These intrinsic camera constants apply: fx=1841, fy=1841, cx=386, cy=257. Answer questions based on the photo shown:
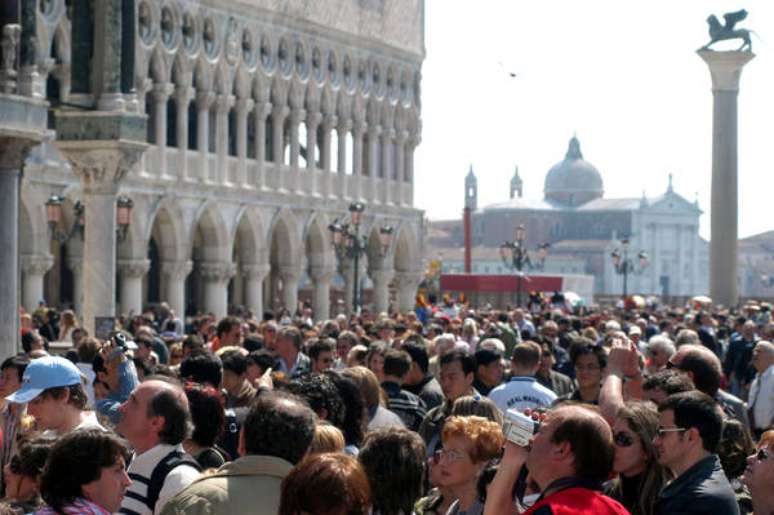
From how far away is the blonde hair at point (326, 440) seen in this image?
6.88 metres

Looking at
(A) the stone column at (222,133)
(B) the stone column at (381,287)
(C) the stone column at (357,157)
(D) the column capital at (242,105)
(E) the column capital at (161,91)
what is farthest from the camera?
(B) the stone column at (381,287)

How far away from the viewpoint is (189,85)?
4612cm

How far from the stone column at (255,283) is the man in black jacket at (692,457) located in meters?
43.0

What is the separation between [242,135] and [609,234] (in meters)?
98.8

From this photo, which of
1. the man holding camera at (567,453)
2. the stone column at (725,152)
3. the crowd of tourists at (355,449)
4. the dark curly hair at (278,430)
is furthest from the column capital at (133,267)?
the man holding camera at (567,453)

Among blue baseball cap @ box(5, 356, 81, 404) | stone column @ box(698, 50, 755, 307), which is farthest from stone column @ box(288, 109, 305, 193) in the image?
blue baseball cap @ box(5, 356, 81, 404)

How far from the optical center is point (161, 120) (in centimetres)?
4478

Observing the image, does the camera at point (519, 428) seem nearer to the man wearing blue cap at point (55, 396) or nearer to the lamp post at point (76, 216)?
the man wearing blue cap at point (55, 396)

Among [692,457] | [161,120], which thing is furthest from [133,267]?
[692,457]

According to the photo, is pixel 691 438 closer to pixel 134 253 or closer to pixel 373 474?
pixel 373 474

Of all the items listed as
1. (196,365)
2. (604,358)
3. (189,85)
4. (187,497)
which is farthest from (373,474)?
(189,85)

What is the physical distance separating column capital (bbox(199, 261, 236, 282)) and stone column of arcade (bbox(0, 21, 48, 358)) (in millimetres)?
30129

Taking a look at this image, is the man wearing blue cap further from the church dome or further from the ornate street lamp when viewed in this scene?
the church dome

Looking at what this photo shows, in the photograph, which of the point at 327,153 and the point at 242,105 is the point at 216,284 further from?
the point at 327,153
